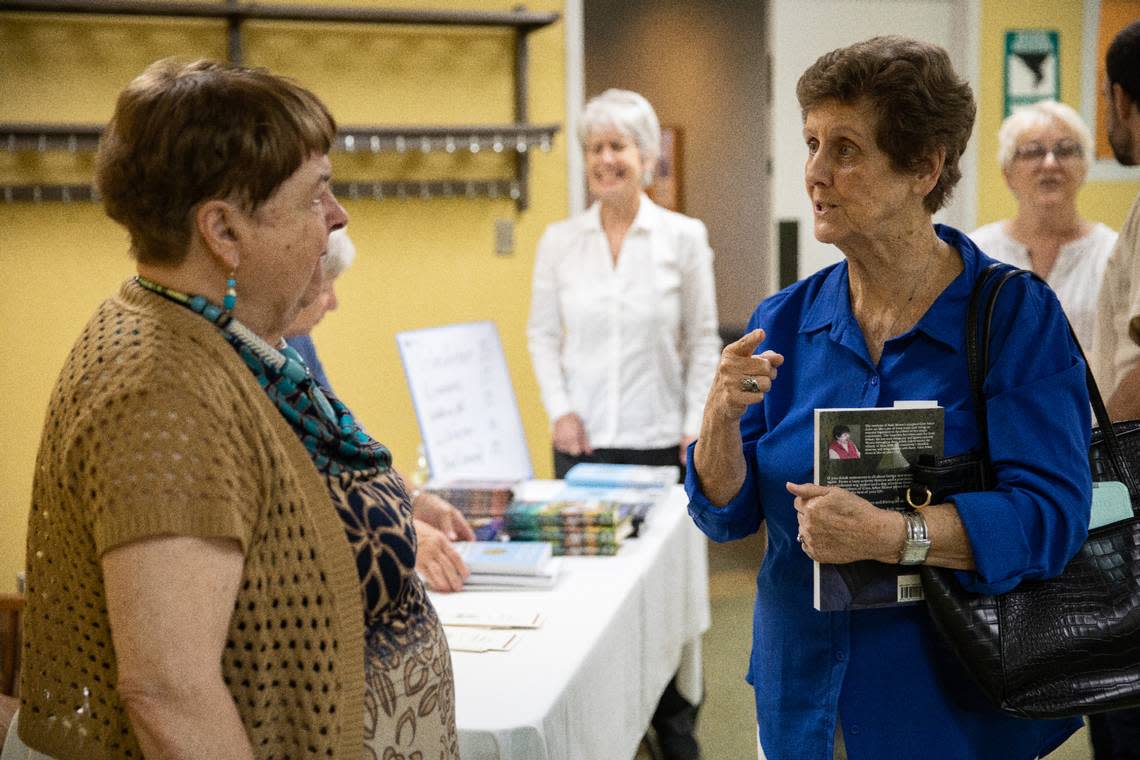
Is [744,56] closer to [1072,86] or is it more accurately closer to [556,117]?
[1072,86]

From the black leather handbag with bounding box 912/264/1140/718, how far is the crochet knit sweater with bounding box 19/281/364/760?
791 millimetres

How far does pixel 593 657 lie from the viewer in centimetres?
202

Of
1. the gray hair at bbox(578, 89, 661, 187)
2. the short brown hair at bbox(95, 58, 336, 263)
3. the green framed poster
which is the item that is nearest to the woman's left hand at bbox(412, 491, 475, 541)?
the short brown hair at bbox(95, 58, 336, 263)

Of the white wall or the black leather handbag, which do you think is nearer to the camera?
the black leather handbag

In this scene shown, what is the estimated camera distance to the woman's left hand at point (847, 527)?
4.88 ft

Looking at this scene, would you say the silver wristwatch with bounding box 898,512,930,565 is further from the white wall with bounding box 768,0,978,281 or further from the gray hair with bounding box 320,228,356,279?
the white wall with bounding box 768,0,978,281

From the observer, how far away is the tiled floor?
3.39 metres

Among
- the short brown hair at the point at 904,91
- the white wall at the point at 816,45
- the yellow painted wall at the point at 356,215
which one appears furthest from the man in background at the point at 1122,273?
the white wall at the point at 816,45

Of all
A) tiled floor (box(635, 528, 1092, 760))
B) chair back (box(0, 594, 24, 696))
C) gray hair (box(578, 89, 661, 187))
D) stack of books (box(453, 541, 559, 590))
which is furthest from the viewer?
gray hair (box(578, 89, 661, 187))

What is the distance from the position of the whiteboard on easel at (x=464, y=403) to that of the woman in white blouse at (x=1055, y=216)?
156 cm

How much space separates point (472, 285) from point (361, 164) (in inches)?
25.8

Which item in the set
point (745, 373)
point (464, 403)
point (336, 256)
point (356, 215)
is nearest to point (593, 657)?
point (745, 373)

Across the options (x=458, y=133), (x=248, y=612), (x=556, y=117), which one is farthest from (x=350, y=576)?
(x=556, y=117)

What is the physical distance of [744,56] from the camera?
27.4 ft
